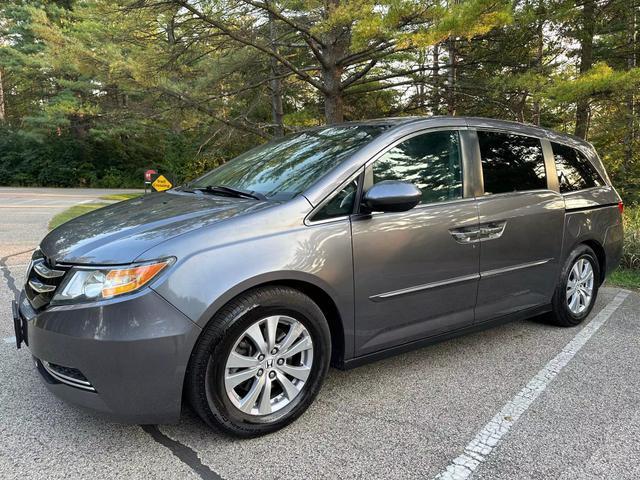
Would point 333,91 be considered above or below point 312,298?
above

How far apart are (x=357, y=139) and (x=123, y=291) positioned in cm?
169

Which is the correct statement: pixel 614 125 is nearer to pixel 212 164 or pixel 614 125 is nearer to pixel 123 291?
pixel 123 291

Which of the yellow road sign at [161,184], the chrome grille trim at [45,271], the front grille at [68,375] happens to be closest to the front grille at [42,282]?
the chrome grille trim at [45,271]

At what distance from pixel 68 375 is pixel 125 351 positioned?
39cm

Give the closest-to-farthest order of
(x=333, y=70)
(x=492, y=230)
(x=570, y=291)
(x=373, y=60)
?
(x=492, y=230) → (x=570, y=291) → (x=373, y=60) → (x=333, y=70)

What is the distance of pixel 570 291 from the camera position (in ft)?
Answer: 13.6

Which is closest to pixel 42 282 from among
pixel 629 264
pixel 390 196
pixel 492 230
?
pixel 390 196

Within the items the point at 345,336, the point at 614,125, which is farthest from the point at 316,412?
the point at 614,125

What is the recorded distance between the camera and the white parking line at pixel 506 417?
7.54ft

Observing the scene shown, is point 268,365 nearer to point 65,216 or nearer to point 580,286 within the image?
point 580,286

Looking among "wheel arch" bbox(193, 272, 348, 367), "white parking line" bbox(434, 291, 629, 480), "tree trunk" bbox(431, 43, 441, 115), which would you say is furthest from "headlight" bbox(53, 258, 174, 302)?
"tree trunk" bbox(431, 43, 441, 115)

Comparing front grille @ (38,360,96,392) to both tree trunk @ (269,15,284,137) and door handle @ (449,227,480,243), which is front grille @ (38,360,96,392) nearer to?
door handle @ (449,227,480,243)

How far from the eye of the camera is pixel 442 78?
38.7 ft

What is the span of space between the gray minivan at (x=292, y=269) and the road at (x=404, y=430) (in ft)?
0.71
